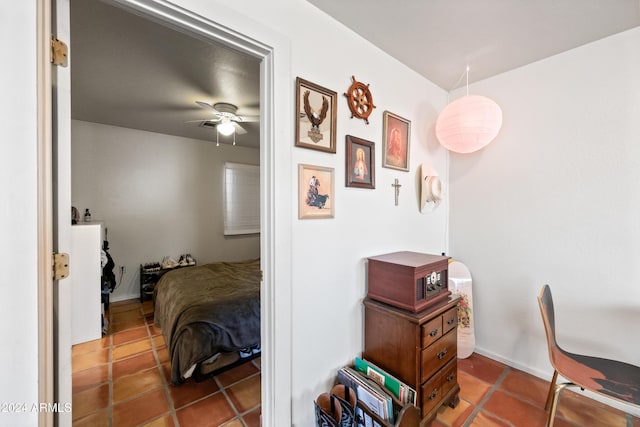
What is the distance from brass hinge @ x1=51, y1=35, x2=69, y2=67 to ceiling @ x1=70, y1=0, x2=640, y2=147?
24 cm

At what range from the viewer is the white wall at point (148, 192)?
10.9 feet

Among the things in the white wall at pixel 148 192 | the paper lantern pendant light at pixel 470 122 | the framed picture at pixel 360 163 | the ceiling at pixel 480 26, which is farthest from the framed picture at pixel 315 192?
the white wall at pixel 148 192

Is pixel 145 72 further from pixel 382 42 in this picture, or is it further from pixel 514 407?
pixel 514 407

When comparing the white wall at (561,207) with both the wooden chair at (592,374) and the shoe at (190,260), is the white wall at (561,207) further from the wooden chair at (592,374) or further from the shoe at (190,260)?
the shoe at (190,260)

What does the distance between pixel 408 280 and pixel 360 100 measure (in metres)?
1.15

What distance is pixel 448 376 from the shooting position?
156 cm

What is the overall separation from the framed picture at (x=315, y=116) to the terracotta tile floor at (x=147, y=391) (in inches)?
69.6

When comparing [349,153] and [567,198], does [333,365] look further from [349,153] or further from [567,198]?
[567,198]

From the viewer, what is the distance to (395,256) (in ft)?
5.56

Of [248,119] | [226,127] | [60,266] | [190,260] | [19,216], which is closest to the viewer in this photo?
[19,216]

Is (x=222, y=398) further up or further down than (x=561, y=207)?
further down

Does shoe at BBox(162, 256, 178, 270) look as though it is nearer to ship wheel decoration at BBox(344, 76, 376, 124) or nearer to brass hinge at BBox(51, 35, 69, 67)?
brass hinge at BBox(51, 35, 69, 67)

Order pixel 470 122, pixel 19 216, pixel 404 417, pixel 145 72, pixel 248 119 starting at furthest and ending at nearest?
pixel 248 119, pixel 145 72, pixel 470 122, pixel 404 417, pixel 19 216

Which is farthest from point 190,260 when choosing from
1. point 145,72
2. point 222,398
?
point 145,72
